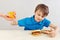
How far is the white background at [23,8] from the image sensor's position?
1.03 m

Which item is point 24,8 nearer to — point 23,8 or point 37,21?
point 23,8

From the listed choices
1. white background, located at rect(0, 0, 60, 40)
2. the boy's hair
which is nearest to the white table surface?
white background, located at rect(0, 0, 60, 40)

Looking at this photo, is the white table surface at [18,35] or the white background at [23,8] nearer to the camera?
the white table surface at [18,35]

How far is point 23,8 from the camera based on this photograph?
1042 mm

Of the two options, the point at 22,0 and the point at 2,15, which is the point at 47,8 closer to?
the point at 22,0

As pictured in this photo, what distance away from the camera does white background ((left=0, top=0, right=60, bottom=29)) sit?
1030 millimetres

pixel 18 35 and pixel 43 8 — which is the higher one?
pixel 43 8

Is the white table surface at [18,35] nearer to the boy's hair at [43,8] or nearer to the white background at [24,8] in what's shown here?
the white background at [24,8]

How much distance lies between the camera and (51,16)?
1.04m

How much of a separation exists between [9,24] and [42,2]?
0.76 feet

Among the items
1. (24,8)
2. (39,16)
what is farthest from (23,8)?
(39,16)

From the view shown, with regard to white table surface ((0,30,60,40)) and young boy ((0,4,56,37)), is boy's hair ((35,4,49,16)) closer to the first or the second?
young boy ((0,4,56,37))

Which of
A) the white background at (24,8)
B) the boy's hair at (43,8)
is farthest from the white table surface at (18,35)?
the boy's hair at (43,8)

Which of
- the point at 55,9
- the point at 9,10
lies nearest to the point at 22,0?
the point at 9,10
